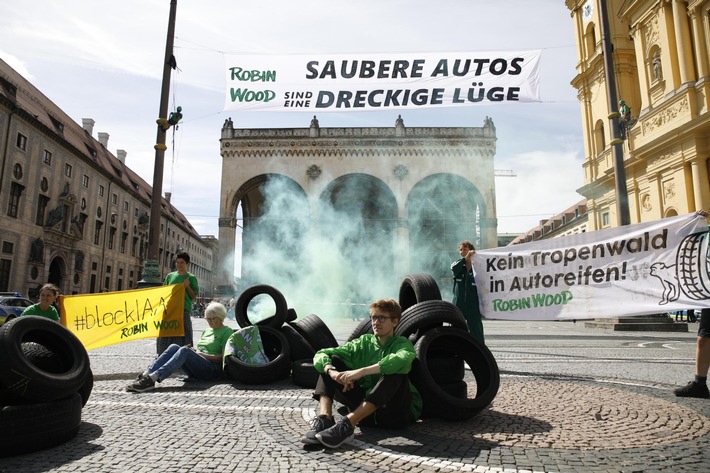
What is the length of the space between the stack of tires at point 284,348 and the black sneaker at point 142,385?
1004 millimetres

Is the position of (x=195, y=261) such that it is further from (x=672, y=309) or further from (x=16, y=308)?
(x=672, y=309)

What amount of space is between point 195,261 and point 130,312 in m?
79.0

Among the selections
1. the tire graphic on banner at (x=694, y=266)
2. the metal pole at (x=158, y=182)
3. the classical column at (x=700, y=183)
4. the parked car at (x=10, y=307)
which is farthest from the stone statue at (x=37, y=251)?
the classical column at (x=700, y=183)

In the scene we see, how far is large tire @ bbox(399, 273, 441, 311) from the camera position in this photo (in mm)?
5312

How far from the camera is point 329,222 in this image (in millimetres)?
31109

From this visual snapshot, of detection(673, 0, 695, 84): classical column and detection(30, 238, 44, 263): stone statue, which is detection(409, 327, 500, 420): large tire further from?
detection(30, 238, 44, 263): stone statue

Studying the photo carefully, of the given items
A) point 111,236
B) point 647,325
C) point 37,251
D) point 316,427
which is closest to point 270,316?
point 316,427

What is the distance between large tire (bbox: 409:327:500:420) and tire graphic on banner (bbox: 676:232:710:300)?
9.21 ft

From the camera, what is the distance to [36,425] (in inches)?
122

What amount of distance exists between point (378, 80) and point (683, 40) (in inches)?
665

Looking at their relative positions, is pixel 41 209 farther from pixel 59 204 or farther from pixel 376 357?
pixel 376 357

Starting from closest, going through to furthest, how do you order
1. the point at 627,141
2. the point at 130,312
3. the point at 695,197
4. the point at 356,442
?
1. the point at 356,442
2. the point at 130,312
3. the point at 695,197
4. the point at 627,141

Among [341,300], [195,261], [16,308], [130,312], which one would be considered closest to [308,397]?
[130,312]

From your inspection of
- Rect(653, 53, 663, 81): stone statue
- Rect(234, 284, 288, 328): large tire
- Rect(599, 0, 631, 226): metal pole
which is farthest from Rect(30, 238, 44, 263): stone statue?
Rect(653, 53, 663, 81): stone statue
